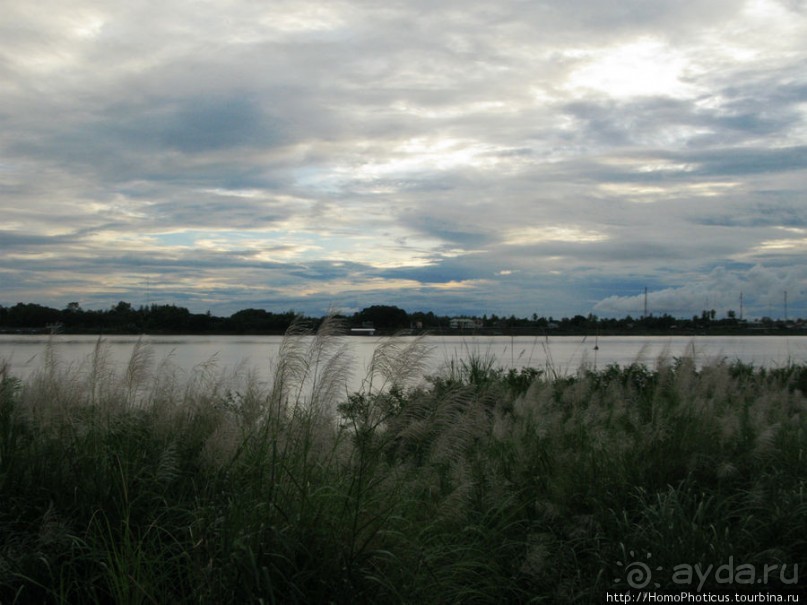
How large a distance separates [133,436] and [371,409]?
2.49 m

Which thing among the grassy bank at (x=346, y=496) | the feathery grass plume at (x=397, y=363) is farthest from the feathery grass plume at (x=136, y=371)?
the feathery grass plume at (x=397, y=363)

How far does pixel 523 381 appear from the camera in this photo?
14.5 meters

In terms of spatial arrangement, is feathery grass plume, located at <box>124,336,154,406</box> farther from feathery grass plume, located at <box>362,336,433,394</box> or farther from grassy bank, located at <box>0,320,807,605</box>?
feathery grass plume, located at <box>362,336,433,394</box>

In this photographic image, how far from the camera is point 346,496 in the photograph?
5391 millimetres

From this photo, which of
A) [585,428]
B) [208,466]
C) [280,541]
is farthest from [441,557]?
[585,428]

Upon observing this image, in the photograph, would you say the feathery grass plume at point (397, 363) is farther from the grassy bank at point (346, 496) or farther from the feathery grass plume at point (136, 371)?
the feathery grass plume at point (136, 371)

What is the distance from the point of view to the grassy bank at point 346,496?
507 centimetres

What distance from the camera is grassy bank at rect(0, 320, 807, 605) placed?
5074 mm

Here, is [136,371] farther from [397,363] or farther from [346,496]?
[346,496]

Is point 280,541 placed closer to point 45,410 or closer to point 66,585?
point 66,585

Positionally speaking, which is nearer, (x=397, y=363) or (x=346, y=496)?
(x=346, y=496)

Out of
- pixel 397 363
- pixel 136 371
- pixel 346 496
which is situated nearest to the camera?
pixel 346 496

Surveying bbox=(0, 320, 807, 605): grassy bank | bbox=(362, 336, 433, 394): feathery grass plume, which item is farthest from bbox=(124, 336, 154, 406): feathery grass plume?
bbox=(362, 336, 433, 394): feathery grass plume

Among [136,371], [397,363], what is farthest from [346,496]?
[136,371]
